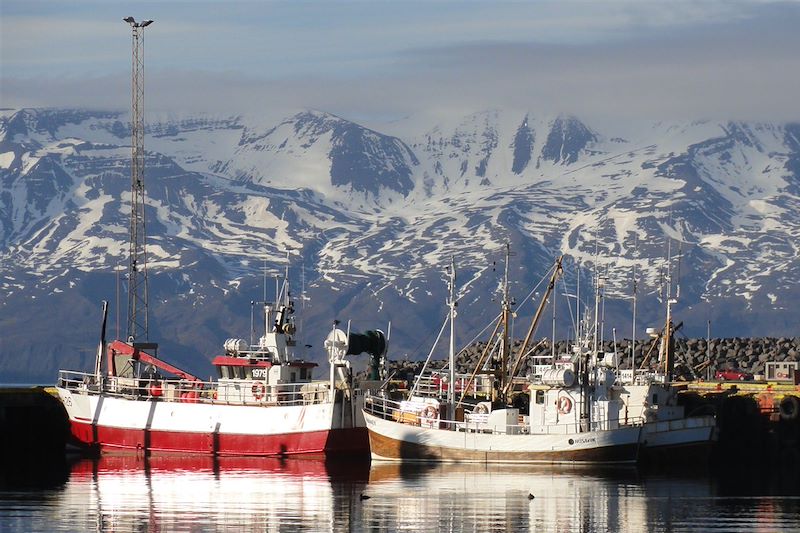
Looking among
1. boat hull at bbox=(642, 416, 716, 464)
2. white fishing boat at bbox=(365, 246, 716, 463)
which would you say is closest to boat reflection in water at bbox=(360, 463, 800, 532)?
white fishing boat at bbox=(365, 246, 716, 463)

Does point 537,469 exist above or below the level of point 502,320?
below

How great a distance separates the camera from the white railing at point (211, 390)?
324ft

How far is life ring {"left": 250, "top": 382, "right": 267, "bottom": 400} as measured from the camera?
100 metres

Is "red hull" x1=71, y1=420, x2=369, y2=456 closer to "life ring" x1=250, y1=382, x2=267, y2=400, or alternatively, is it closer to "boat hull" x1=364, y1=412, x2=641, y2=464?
"life ring" x1=250, y1=382, x2=267, y2=400

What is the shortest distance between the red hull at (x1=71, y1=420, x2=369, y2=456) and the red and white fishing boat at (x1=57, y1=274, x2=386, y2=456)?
0.16 ft

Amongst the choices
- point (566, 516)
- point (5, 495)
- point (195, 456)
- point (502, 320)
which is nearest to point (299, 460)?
point (195, 456)

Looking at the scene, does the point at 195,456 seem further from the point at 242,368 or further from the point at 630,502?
the point at 630,502

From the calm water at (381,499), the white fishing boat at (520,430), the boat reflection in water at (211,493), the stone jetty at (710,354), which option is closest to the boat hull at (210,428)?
the boat reflection in water at (211,493)

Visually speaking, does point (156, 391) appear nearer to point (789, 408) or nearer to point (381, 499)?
point (381, 499)

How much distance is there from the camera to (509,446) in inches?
3558

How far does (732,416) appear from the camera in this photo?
105m

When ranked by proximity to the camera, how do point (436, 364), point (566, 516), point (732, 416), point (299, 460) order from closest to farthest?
point (566, 516), point (299, 460), point (732, 416), point (436, 364)

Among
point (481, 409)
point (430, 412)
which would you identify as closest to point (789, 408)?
point (481, 409)

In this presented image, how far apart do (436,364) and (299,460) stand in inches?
2229
